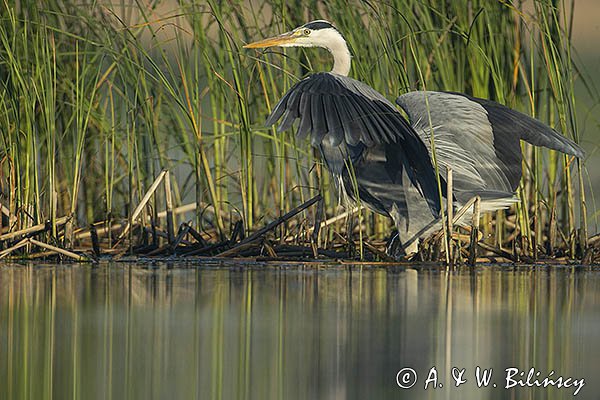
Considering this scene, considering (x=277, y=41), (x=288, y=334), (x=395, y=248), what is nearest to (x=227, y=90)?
(x=277, y=41)

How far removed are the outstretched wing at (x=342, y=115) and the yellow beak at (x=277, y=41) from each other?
3.44ft

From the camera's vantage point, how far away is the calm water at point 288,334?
366cm

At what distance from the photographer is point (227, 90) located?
809cm

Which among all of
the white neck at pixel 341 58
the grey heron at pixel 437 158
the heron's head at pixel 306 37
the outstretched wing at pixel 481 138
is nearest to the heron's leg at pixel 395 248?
the grey heron at pixel 437 158

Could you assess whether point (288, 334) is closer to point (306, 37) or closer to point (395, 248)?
point (395, 248)

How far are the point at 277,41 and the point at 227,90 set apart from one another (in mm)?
515

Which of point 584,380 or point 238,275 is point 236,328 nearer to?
point 584,380

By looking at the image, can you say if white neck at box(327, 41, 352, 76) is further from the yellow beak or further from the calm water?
the calm water

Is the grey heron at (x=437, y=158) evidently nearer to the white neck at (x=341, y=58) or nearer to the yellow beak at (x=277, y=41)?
the yellow beak at (x=277, y=41)

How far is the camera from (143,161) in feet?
26.5

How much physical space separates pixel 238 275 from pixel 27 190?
1.45 meters

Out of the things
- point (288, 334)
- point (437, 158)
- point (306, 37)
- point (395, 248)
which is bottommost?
point (288, 334)

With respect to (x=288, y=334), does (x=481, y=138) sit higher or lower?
higher

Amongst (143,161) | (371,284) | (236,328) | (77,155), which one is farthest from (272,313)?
(143,161)
